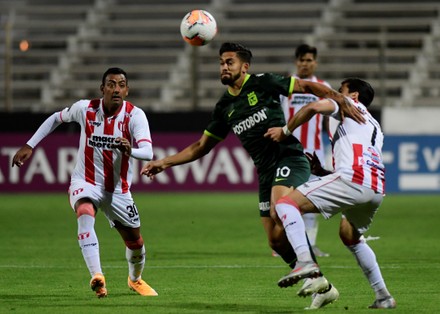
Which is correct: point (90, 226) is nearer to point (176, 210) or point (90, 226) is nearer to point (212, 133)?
point (212, 133)

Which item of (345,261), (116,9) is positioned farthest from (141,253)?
(116,9)

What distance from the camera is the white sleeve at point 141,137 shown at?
9.03 meters

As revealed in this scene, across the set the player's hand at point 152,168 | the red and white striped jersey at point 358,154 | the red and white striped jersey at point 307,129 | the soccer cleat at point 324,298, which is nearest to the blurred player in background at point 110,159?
the player's hand at point 152,168

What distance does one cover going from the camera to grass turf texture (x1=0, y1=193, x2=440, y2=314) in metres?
8.70

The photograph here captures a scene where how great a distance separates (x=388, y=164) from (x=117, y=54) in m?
8.09

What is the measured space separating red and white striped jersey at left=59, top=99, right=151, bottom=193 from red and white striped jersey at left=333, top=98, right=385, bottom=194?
2065 mm

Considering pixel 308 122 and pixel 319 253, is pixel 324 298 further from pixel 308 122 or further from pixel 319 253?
pixel 308 122

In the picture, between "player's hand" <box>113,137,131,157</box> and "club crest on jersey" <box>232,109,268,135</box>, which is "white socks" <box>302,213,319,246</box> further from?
"player's hand" <box>113,137,131,157</box>

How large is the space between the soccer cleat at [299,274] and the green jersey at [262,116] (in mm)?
1416

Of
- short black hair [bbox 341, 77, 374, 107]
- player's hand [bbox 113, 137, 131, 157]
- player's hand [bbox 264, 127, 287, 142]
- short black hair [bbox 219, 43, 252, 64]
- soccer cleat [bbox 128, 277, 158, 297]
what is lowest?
soccer cleat [bbox 128, 277, 158, 297]

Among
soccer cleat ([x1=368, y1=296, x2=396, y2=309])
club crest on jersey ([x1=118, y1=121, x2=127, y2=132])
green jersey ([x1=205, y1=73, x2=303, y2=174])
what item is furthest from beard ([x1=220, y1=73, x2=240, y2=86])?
soccer cleat ([x1=368, y1=296, x2=396, y2=309])

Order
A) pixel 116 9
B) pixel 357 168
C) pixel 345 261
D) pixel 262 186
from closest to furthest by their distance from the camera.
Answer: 1. pixel 357 168
2. pixel 262 186
3. pixel 345 261
4. pixel 116 9

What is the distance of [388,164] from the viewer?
73.5 feet

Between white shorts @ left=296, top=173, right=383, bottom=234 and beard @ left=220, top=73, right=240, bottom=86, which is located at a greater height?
beard @ left=220, top=73, right=240, bottom=86
